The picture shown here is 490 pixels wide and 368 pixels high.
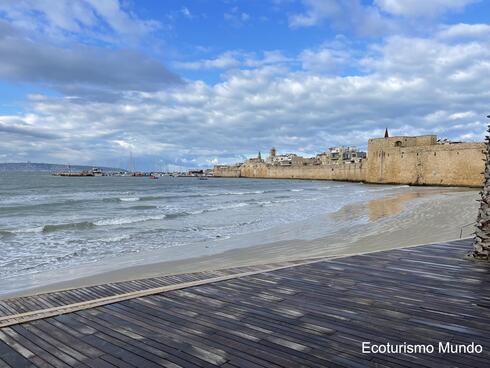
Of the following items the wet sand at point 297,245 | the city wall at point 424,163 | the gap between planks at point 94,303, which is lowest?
the wet sand at point 297,245

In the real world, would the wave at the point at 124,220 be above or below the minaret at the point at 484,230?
below

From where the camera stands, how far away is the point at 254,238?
12.9 meters

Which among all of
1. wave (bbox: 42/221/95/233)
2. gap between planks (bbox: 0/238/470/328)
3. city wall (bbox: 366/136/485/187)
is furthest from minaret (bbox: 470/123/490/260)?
city wall (bbox: 366/136/485/187)

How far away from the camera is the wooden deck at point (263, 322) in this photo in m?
2.88

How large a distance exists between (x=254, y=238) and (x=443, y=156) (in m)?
42.2

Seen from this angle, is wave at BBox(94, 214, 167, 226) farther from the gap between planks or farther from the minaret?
the minaret

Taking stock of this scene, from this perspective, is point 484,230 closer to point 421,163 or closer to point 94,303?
point 94,303

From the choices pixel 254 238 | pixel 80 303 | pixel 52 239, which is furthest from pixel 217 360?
pixel 52 239

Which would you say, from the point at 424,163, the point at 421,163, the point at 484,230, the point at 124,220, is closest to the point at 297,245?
the point at 484,230

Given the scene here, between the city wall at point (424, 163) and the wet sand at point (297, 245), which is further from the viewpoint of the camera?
the city wall at point (424, 163)

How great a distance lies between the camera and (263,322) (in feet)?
11.6

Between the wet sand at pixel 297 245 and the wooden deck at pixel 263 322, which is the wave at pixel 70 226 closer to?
the wet sand at pixel 297 245

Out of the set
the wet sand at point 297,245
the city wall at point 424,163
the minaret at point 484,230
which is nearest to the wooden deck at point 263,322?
the minaret at point 484,230

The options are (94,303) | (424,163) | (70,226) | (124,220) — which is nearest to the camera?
(94,303)
